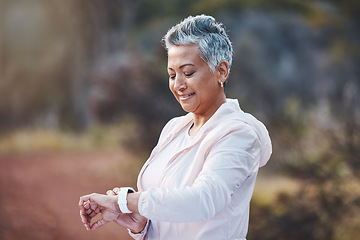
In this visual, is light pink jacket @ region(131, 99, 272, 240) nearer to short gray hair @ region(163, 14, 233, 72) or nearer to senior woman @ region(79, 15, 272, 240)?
senior woman @ region(79, 15, 272, 240)

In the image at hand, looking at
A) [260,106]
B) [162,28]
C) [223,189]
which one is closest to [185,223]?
[223,189]

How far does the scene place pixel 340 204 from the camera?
17.9 feet

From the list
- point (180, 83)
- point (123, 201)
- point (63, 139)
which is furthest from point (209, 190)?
point (63, 139)

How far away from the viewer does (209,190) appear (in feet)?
4.48

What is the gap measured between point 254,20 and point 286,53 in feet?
2.11

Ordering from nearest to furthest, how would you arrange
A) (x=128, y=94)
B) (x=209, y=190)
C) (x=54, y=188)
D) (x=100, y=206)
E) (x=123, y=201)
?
(x=209, y=190), (x=123, y=201), (x=100, y=206), (x=54, y=188), (x=128, y=94)

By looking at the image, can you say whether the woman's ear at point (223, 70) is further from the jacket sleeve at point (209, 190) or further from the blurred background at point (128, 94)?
the blurred background at point (128, 94)

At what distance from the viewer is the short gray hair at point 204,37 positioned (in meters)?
1.54

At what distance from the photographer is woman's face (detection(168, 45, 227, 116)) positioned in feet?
5.12

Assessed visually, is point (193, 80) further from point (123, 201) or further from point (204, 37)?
point (123, 201)

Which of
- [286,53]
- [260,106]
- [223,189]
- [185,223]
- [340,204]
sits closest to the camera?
[223,189]

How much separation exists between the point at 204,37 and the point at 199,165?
1.31 ft

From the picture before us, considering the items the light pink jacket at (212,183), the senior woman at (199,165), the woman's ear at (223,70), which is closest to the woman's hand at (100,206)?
the senior woman at (199,165)

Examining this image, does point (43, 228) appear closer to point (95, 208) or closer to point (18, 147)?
point (18, 147)
